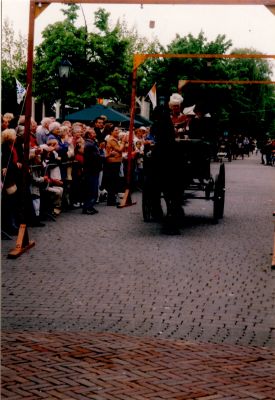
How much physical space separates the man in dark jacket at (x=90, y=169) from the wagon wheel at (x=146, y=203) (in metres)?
1.78

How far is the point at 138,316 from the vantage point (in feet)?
22.9

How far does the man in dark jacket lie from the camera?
50.7ft

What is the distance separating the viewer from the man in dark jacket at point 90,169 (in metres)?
15.4

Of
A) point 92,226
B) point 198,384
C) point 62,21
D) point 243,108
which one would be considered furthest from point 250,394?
point 243,108

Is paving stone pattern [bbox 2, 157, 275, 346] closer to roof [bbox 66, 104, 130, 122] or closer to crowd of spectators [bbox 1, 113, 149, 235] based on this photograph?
crowd of spectators [bbox 1, 113, 149, 235]

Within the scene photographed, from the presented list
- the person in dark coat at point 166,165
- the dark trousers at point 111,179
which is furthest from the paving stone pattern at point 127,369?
the dark trousers at point 111,179

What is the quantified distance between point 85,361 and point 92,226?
25.7ft

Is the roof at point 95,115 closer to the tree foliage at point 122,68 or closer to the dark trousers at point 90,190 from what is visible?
the tree foliage at point 122,68

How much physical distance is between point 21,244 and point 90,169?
17.9 ft

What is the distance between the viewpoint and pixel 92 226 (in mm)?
13344

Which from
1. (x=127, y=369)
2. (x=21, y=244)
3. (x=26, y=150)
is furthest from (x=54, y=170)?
(x=127, y=369)

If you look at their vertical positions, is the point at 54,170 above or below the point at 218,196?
above

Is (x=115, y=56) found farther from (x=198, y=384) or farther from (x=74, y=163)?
(x=198, y=384)

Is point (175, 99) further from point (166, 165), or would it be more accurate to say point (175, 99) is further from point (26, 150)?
point (26, 150)
